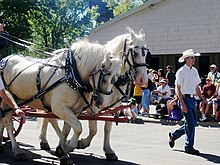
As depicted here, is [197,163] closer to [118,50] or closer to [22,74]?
[118,50]

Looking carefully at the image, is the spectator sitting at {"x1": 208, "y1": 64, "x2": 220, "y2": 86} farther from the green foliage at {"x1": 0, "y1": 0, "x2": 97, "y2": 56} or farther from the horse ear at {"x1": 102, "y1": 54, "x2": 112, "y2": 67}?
Result: the green foliage at {"x1": 0, "y1": 0, "x2": 97, "y2": 56}

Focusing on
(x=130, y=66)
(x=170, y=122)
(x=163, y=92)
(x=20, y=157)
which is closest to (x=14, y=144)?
(x=20, y=157)

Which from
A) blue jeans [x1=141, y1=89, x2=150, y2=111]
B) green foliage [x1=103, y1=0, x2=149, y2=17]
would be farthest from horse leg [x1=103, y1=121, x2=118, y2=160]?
green foliage [x1=103, y1=0, x2=149, y2=17]

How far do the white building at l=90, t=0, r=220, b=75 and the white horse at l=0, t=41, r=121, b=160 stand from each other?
17317 millimetres

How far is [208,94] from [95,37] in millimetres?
12681

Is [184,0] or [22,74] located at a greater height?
[184,0]

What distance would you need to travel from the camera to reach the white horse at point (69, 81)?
7930 millimetres

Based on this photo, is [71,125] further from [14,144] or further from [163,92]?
[163,92]

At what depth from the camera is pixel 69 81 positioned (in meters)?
8.12

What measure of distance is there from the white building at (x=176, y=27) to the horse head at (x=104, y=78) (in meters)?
17.6

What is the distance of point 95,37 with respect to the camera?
96.8 ft

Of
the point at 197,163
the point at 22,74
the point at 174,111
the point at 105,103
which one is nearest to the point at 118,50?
the point at 105,103

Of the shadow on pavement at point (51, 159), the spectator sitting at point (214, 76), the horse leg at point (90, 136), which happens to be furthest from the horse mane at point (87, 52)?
the spectator sitting at point (214, 76)

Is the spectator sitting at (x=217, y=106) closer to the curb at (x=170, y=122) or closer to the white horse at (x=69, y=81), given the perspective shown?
the curb at (x=170, y=122)
